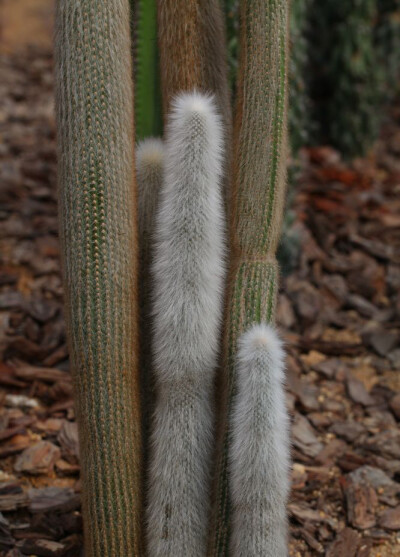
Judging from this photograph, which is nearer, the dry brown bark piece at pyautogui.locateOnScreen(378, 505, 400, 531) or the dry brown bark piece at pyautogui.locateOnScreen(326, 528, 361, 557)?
the dry brown bark piece at pyautogui.locateOnScreen(326, 528, 361, 557)

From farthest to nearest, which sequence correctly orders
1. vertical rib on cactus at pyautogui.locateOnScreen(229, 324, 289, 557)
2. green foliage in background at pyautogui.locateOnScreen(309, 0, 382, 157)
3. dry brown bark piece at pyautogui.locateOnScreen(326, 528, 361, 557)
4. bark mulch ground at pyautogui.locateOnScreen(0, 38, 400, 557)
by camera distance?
green foliage in background at pyautogui.locateOnScreen(309, 0, 382, 157)
bark mulch ground at pyautogui.locateOnScreen(0, 38, 400, 557)
dry brown bark piece at pyautogui.locateOnScreen(326, 528, 361, 557)
vertical rib on cactus at pyautogui.locateOnScreen(229, 324, 289, 557)

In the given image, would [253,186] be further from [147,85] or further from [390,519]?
[390,519]

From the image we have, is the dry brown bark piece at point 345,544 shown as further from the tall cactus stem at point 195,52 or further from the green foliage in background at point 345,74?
the green foliage in background at point 345,74

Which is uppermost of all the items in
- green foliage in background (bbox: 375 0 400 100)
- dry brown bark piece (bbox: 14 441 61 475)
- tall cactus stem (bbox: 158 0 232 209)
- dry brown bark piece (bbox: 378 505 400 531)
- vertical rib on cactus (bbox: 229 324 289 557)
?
green foliage in background (bbox: 375 0 400 100)

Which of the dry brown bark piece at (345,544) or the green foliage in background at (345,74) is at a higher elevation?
the green foliage in background at (345,74)

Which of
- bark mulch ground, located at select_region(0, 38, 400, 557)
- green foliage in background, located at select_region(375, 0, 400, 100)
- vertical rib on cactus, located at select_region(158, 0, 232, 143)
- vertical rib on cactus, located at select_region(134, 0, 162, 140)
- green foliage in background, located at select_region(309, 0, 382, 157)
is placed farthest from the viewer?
green foliage in background, located at select_region(375, 0, 400, 100)

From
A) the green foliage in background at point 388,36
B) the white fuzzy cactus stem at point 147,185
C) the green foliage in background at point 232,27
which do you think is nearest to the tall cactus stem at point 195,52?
the white fuzzy cactus stem at point 147,185

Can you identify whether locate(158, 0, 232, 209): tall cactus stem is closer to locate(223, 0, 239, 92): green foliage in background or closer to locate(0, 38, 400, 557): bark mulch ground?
locate(223, 0, 239, 92): green foliage in background

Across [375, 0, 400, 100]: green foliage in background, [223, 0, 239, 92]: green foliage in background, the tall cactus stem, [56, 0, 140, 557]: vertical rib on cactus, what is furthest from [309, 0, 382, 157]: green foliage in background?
[56, 0, 140, 557]: vertical rib on cactus
